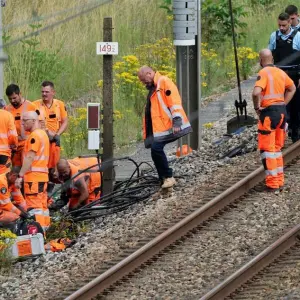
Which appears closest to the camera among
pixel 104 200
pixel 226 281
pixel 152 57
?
pixel 226 281

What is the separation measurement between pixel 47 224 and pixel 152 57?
33.6ft

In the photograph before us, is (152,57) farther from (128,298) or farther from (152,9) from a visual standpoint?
(128,298)

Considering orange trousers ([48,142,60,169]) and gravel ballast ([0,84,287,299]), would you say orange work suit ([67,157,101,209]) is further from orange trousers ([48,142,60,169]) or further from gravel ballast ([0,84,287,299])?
gravel ballast ([0,84,287,299])

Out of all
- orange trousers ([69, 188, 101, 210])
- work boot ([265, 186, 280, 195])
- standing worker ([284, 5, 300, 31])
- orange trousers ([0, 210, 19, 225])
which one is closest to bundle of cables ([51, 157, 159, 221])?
orange trousers ([69, 188, 101, 210])

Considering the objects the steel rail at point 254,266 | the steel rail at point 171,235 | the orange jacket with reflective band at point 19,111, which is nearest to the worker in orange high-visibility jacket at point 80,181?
the orange jacket with reflective band at point 19,111

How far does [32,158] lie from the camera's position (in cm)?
1473

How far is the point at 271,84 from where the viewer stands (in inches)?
595

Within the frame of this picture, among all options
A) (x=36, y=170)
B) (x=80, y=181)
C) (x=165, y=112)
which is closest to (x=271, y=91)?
(x=165, y=112)

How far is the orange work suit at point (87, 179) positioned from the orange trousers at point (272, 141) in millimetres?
2478

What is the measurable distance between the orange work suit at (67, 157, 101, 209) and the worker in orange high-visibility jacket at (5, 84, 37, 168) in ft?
2.20

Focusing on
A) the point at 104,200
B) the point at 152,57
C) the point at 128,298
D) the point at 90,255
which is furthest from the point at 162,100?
the point at 152,57

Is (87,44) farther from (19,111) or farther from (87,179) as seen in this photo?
(87,179)

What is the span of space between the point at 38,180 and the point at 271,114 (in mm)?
2949

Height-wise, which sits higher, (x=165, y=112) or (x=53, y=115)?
(x=165, y=112)
